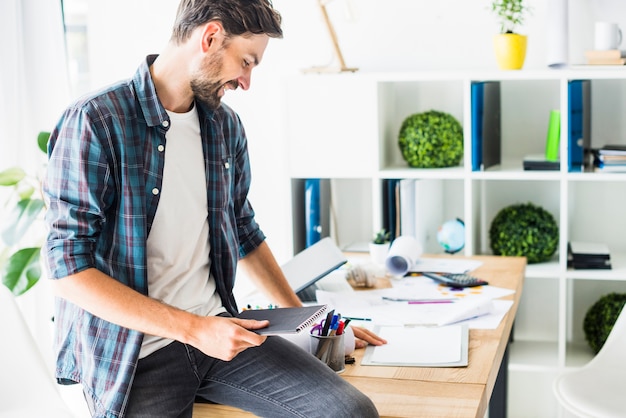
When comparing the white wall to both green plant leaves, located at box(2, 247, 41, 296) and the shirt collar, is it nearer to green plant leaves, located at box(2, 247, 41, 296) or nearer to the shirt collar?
green plant leaves, located at box(2, 247, 41, 296)

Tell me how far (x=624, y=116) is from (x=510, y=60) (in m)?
0.53

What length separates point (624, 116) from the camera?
3.23 metres

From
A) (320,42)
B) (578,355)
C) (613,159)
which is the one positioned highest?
(320,42)

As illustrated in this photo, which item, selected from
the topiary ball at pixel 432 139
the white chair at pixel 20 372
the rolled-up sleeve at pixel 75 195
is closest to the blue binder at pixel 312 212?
the topiary ball at pixel 432 139

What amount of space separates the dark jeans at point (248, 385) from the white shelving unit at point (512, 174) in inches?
61.7

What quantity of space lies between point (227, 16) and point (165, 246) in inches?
18.8

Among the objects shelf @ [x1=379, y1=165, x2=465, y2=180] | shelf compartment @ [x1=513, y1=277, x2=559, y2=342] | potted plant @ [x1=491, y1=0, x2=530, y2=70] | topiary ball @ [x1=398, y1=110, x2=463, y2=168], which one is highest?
potted plant @ [x1=491, y1=0, x2=530, y2=70]

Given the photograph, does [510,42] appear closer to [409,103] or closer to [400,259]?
[409,103]

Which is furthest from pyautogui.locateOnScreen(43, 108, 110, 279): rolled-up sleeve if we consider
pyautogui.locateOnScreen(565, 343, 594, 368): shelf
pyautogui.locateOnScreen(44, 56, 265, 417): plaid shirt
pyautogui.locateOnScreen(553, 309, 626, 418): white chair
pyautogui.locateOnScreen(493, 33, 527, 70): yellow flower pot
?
pyautogui.locateOnScreen(565, 343, 594, 368): shelf

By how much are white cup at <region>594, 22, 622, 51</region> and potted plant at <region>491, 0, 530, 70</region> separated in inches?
10.3

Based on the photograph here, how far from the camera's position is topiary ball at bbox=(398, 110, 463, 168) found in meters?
3.18

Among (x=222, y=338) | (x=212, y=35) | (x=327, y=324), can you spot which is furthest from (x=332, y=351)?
(x=212, y=35)

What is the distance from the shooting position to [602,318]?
318 cm

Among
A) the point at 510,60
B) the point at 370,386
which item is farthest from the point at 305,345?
the point at 510,60
